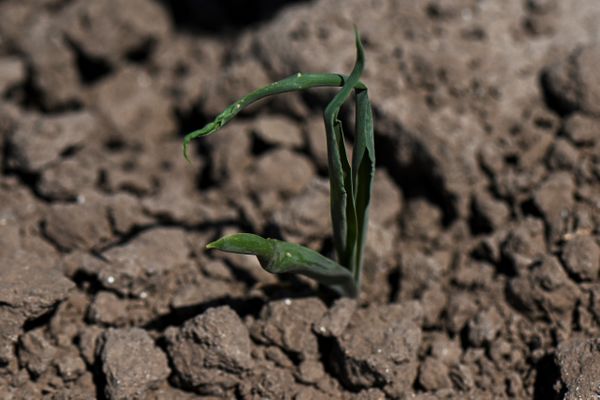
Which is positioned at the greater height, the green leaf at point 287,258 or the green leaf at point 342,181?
the green leaf at point 342,181

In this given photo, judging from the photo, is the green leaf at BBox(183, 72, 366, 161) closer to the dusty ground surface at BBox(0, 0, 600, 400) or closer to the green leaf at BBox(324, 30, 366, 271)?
the green leaf at BBox(324, 30, 366, 271)

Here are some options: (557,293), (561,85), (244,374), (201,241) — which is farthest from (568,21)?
(244,374)

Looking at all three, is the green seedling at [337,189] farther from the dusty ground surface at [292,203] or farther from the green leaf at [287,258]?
the dusty ground surface at [292,203]

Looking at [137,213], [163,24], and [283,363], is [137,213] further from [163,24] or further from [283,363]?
[163,24]

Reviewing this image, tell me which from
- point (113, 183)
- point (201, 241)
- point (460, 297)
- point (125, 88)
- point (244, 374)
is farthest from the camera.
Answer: point (125, 88)

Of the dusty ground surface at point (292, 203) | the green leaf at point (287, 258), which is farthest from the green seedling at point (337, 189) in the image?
the dusty ground surface at point (292, 203)

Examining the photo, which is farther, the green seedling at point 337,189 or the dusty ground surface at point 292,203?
the dusty ground surface at point 292,203

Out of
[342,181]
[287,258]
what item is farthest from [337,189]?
[287,258]
